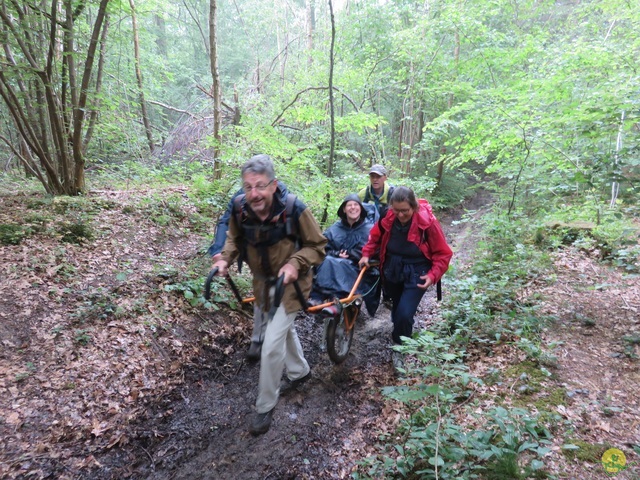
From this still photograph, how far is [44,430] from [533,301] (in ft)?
20.4

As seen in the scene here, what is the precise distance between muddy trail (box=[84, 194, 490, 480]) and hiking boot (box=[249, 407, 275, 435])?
0.25ft

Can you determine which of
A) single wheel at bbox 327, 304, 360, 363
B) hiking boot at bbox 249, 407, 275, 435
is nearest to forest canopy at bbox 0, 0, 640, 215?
single wheel at bbox 327, 304, 360, 363

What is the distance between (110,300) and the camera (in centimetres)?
453

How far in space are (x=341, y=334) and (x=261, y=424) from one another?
1.62m

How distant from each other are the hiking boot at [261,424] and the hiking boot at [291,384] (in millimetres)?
600

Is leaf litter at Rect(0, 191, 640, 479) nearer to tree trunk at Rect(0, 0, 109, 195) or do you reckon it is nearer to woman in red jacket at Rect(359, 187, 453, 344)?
woman in red jacket at Rect(359, 187, 453, 344)

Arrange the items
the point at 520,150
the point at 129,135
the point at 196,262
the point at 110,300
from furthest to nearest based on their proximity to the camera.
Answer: the point at 129,135 < the point at 520,150 < the point at 196,262 < the point at 110,300

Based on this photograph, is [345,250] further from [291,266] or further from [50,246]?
[50,246]

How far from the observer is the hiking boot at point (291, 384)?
13.3 ft

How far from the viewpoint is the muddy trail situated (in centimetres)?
305

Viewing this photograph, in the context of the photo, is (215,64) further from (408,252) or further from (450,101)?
(450,101)

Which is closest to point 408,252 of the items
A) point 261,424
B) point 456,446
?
point 456,446

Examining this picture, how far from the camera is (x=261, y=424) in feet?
11.1

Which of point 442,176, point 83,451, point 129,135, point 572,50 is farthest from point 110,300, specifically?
point 442,176
